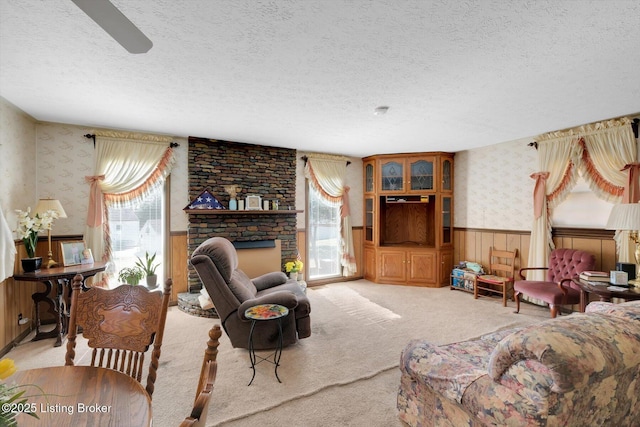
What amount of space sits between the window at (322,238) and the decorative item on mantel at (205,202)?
5.79 ft

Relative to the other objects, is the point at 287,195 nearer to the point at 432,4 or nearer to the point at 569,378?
the point at 432,4

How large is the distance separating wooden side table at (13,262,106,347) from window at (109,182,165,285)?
746 mm

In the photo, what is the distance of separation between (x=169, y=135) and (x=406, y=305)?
4.45 meters

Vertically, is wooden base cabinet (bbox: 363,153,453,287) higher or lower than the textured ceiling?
lower

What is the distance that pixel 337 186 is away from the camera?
5746mm

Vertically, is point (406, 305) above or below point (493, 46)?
below

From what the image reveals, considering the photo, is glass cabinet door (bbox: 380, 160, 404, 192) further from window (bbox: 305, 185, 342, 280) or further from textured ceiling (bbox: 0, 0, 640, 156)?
textured ceiling (bbox: 0, 0, 640, 156)

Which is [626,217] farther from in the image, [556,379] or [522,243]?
[556,379]

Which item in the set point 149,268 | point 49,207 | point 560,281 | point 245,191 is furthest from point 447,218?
point 49,207

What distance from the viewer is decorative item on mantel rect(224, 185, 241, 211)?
15.3 feet

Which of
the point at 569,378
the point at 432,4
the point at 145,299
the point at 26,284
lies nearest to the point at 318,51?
the point at 432,4

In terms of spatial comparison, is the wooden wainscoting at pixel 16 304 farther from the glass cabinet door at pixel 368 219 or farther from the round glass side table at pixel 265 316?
the glass cabinet door at pixel 368 219

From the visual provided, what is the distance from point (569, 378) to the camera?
44.3 inches

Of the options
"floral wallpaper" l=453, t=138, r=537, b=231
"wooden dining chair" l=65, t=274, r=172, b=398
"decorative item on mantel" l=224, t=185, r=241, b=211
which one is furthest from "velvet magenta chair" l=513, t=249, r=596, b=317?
"decorative item on mantel" l=224, t=185, r=241, b=211
